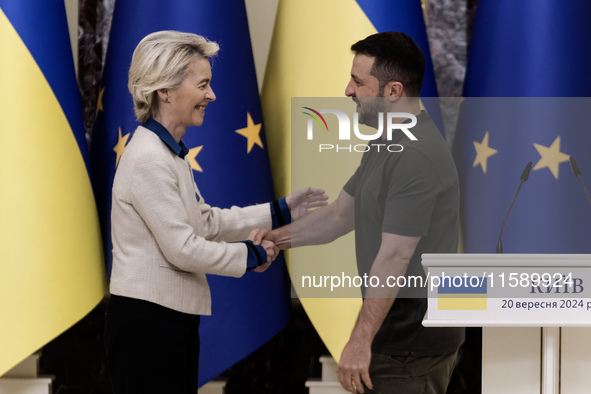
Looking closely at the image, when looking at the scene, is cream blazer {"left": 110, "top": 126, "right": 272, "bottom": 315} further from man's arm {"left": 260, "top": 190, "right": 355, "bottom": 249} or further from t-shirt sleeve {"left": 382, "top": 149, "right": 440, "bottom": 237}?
t-shirt sleeve {"left": 382, "top": 149, "right": 440, "bottom": 237}

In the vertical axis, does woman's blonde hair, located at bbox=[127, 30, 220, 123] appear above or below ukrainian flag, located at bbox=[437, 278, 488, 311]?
above

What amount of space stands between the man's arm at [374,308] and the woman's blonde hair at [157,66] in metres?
0.57

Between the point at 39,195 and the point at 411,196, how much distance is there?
1.01 metres

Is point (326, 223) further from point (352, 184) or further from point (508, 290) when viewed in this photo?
point (508, 290)

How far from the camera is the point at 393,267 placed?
1.28 metres

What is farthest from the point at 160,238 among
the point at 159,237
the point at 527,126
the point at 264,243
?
the point at 527,126

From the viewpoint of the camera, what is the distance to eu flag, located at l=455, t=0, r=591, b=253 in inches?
60.6

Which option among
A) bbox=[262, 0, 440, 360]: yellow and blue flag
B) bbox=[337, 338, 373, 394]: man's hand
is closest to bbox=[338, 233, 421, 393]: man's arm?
bbox=[337, 338, 373, 394]: man's hand

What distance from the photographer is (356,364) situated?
134 centimetres

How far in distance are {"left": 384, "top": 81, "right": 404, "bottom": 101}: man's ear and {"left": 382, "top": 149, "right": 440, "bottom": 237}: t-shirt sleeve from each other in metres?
0.14

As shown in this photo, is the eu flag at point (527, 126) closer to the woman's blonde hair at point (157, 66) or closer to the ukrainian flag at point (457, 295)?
the ukrainian flag at point (457, 295)

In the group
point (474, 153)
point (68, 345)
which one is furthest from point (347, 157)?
point (68, 345)

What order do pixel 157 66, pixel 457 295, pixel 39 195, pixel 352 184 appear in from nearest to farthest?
pixel 457 295 < pixel 352 184 < pixel 157 66 < pixel 39 195

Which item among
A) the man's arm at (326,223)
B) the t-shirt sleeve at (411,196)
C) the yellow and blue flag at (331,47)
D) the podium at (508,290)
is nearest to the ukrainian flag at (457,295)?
the podium at (508,290)
